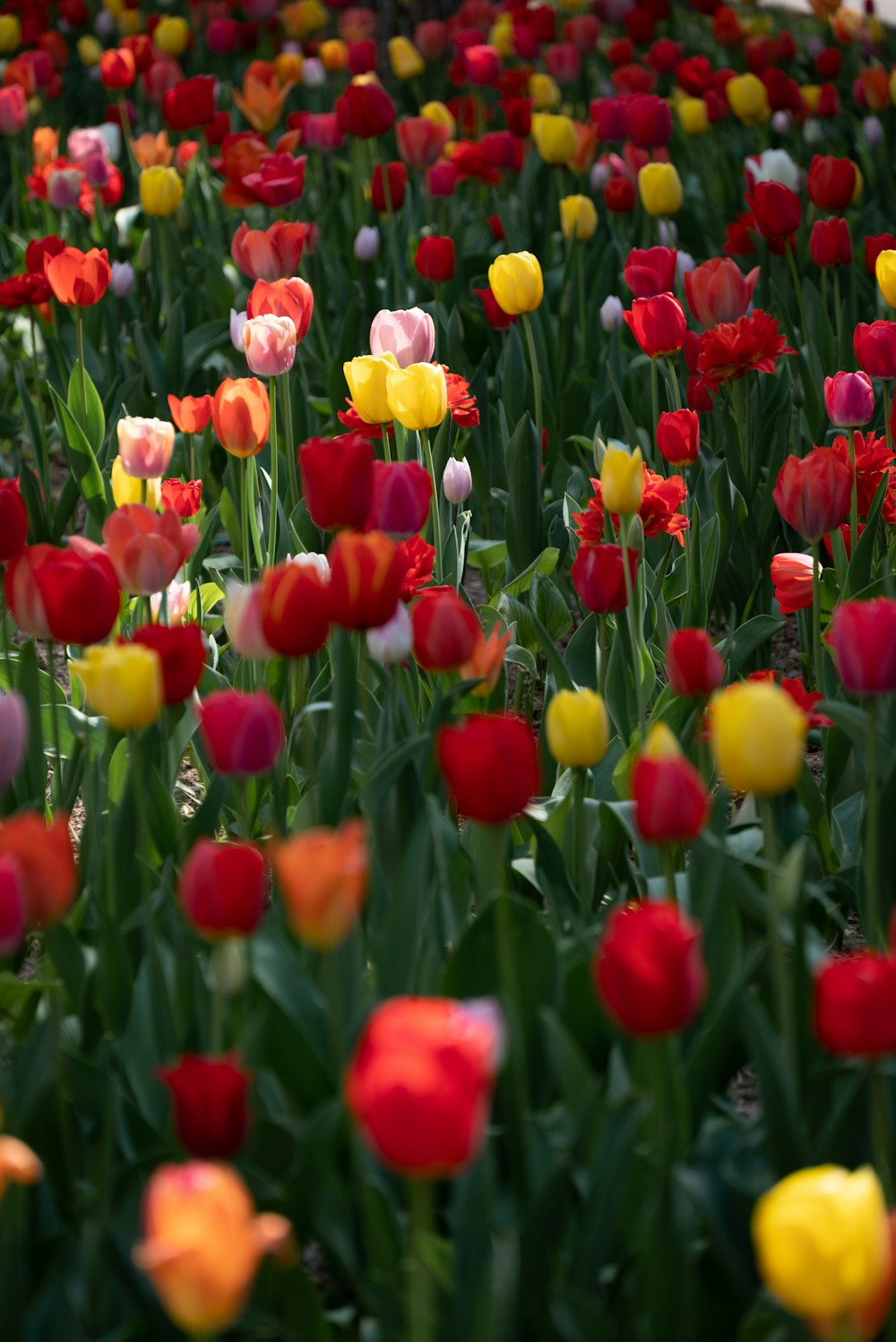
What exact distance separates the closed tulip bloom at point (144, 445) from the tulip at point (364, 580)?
636 millimetres

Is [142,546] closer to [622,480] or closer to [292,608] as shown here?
[292,608]

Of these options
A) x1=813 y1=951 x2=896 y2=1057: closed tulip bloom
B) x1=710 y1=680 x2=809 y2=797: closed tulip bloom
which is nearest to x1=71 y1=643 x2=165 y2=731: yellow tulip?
x1=710 y1=680 x2=809 y2=797: closed tulip bloom

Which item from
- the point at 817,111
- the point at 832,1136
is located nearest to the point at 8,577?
the point at 832,1136

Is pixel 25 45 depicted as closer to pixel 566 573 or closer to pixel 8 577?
pixel 566 573

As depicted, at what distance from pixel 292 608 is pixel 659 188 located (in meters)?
2.30

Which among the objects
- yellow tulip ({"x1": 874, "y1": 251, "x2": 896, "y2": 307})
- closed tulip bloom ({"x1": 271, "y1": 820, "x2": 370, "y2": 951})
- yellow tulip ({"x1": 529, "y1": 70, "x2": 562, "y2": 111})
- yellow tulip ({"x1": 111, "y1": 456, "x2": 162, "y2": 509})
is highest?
closed tulip bloom ({"x1": 271, "y1": 820, "x2": 370, "y2": 951})

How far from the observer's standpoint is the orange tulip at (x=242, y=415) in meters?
1.94

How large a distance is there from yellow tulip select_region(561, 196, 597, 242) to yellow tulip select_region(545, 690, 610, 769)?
2129 millimetres

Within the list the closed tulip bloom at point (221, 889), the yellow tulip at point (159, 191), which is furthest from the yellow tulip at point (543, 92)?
the closed tulip bloom at point (221, 889)

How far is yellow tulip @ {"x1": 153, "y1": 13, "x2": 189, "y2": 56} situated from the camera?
18.0 feet

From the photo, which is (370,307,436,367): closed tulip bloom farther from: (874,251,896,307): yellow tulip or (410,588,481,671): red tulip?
(410,588,481,671): red tulip

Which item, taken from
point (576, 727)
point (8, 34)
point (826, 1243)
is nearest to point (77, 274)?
point (576, 727)

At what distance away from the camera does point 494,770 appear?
1.11 meters

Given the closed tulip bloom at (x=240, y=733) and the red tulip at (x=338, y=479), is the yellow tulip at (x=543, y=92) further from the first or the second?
the closed tulip bloom at (x=240, y=733)
